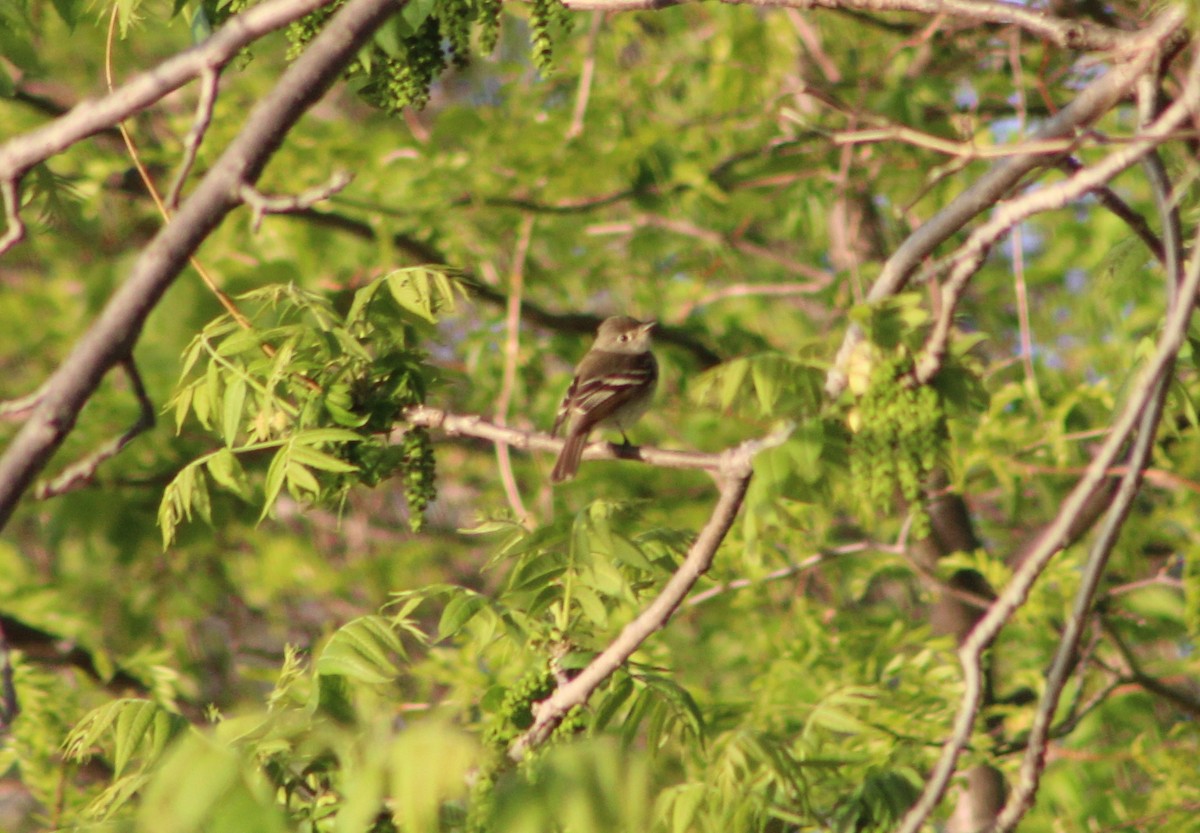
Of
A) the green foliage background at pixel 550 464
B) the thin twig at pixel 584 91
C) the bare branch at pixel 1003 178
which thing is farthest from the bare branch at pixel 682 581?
the thin twig at pixel 584 91

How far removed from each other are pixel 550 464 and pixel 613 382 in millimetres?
1897

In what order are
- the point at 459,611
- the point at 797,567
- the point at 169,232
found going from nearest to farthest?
the point at 169,232 → the point at 459,611 → the point at 797,567

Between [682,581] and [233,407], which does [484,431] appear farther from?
[682,581]

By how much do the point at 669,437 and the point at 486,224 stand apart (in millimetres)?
2342

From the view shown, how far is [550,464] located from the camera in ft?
30.4

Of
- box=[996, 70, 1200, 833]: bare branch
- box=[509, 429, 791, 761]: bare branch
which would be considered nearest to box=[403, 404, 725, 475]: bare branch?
box=[509, 429, 791, 761]: bare branch

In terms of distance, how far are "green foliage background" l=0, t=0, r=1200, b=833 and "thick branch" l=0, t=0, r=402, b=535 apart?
63 cm

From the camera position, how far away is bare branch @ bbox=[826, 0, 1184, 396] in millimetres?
3207

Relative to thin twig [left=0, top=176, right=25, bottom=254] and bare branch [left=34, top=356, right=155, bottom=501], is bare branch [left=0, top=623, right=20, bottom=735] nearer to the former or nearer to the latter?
bare branch [left=34, top=356, right=155, bottom=501]

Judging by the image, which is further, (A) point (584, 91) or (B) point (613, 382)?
(A) point (584, 91)

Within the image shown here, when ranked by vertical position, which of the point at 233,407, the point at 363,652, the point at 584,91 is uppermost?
the point at 233,407

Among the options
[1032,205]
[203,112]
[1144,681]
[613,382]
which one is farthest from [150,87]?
[1144,681]

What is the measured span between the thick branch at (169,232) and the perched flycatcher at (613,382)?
429 cm

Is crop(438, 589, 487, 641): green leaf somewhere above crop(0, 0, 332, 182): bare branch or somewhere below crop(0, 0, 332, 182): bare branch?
below
